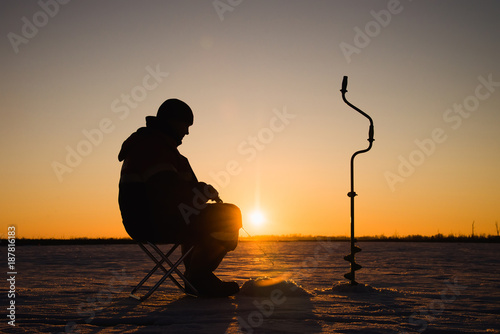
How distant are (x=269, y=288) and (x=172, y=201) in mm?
1604

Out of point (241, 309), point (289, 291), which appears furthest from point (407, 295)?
point (241, 309)

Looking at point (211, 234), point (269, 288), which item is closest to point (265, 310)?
point (211, 234)

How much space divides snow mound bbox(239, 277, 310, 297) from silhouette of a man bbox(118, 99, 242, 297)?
39 centimetres

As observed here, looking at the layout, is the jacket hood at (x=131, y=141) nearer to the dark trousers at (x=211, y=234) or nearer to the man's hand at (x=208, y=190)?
the man's hand at (x=208, y=190)

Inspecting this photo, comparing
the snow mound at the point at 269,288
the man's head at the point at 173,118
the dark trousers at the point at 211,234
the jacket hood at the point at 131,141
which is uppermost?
the man's head at the point at 173,118

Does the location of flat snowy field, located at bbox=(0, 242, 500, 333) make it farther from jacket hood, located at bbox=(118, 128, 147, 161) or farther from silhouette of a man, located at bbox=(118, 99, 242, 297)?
jacket hood, located at bbox=(118, 128, 147, 161)

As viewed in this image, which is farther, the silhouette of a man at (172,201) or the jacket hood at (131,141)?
the jacket hood at (131,141)

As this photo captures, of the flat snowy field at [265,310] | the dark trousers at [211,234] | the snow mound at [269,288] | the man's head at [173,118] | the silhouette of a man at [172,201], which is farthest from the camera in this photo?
the snow mound at [269,288]

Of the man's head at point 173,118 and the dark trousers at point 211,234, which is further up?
the man's head at point 173,118

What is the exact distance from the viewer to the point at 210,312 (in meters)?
4.41

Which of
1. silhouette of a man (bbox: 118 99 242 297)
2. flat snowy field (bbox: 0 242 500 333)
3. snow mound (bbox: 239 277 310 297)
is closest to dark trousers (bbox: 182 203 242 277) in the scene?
silhouette of a man (bbox: 118 99 242 297)

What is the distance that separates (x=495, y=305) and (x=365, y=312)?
161 centimetres

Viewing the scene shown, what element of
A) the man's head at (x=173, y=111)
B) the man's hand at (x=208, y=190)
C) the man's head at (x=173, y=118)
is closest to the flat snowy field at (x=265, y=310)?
the man's hand at (x=208, y=190)

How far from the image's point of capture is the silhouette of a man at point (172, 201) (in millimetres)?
5074
